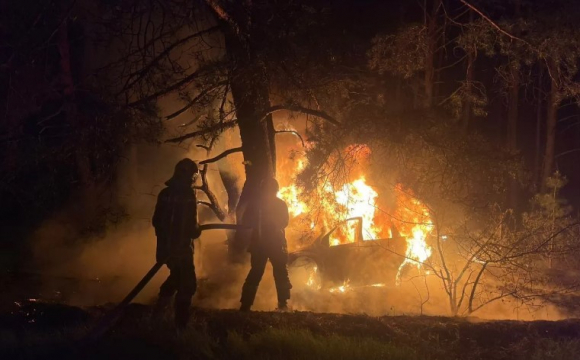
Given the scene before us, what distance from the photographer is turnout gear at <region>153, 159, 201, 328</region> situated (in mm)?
6891

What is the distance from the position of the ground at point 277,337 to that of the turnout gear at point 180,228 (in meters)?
0.35

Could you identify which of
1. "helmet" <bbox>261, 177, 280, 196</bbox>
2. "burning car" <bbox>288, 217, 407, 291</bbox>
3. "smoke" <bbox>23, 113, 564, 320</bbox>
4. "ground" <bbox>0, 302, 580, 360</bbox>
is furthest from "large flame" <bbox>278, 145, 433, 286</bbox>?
"ground" <bbox>0, 302, 580, 360</bbox>

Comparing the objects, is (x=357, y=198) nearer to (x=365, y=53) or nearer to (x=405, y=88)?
(x=365, y=53)

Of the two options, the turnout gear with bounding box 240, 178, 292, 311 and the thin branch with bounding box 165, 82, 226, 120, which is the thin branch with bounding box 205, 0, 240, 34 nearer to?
the thin branch with bounding box 165, 82, 226, 120

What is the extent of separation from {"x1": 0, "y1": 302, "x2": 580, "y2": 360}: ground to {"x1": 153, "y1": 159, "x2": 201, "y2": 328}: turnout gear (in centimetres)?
35

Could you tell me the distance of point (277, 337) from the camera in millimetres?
5918

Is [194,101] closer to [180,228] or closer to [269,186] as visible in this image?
[269,186]

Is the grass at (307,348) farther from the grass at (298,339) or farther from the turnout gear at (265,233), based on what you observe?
the turnout gear at (265,233)

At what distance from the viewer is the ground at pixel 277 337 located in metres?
5.75

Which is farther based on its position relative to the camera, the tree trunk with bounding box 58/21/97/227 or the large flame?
the tree trunk with bounding box 58/21/97/227

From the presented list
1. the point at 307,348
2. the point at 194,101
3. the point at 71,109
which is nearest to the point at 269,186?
the point at 194,101

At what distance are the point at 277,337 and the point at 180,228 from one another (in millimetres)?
1814

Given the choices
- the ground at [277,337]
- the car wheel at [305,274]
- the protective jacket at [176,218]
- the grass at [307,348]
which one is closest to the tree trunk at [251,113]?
the car wheel at [305,274]

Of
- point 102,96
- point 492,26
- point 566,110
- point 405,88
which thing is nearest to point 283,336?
point 102,96
